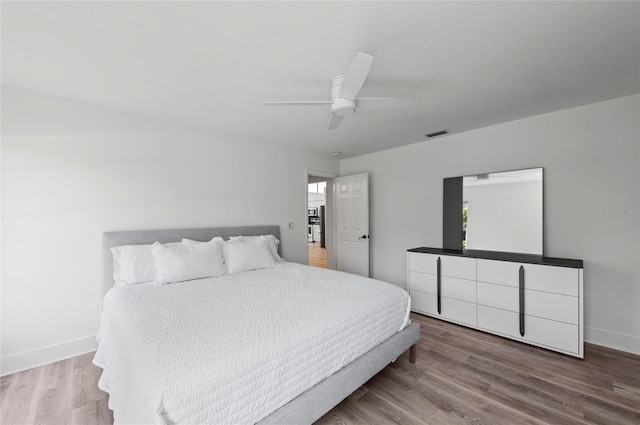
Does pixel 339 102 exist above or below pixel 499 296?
above

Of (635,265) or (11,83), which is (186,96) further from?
(635,265)

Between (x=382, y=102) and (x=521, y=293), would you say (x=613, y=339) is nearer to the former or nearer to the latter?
(x=521, y=293)

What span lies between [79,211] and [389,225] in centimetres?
390

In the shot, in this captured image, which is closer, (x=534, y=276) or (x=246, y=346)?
(x=246, y=346)

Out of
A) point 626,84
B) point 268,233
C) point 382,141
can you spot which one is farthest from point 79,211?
point 626,84

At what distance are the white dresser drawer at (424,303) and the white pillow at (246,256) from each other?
191cm

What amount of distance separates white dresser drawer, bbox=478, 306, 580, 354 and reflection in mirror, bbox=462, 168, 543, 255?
0.77 m

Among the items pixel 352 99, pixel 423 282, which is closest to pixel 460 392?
pixel 423 282

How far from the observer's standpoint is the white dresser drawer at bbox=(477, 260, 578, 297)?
254cm

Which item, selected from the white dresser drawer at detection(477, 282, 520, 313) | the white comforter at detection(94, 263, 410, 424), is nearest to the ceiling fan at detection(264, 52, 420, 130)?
the white comforter at detection(94, 263, 410, 424)

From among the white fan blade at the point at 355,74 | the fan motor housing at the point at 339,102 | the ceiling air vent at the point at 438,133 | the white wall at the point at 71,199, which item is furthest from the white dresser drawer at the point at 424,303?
the white wall at the point at 71,199

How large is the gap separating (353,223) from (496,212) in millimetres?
2173

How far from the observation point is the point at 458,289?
10.7 feet

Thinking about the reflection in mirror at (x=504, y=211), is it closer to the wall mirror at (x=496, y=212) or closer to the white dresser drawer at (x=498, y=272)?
the wall mirror at (x=496, y=212)
